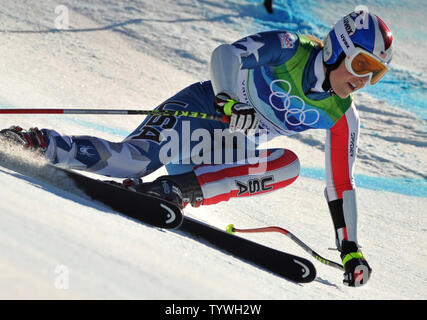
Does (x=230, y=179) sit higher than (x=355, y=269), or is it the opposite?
(x=230, y=179)

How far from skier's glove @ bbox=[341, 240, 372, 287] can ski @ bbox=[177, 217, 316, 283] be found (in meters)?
0.33

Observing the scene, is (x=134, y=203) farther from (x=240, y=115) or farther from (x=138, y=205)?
(x=240, y=115)

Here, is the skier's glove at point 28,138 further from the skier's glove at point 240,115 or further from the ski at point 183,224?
the skier's glove at point 240,115

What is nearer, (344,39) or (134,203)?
(134,203)

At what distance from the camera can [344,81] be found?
3.12 m

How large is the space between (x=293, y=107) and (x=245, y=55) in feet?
1.54

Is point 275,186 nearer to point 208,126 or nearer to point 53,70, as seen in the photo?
point 208,126

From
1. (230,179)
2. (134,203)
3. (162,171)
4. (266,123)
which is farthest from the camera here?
(162,171)

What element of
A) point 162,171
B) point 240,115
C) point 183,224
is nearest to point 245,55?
point 240,115

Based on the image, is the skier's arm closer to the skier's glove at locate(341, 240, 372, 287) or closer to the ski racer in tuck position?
the ski racer in tuck position

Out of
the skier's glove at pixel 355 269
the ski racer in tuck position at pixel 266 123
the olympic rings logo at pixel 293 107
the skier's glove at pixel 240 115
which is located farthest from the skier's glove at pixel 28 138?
the skier's glove at pixel 355 269

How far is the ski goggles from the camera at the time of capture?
9.80ft

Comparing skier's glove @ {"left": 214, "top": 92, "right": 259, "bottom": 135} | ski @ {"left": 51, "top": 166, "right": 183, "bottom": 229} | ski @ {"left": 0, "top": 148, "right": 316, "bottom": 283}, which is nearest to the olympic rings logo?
skier's glove @ {"left": 214, "top": 92, "right": 259, "bottom": 135}

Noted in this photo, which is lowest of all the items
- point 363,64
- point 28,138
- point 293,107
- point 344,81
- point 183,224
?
point 183,224
